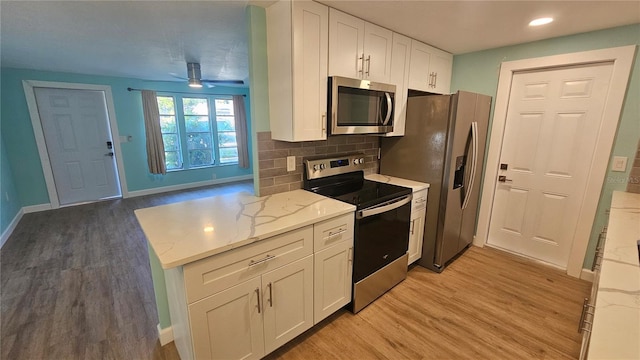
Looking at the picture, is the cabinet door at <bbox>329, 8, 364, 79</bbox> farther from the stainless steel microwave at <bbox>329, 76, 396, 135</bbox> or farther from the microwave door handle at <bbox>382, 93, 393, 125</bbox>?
the microwave door handle at <bbox>382, 93, 393, 125</bbox>

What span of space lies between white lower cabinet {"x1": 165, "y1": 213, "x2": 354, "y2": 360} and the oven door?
78 mm

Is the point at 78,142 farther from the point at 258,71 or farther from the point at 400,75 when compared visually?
the point at 400,75

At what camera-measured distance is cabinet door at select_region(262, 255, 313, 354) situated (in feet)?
5.13

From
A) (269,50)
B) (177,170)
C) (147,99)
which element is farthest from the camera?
(177,170)

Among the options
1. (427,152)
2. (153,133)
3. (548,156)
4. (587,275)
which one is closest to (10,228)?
(153,133)

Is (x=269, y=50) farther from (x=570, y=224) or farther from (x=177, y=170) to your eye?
(x=177, y=170)

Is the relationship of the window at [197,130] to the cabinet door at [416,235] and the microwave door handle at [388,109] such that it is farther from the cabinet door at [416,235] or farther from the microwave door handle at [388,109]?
the cabinet door at [416,235]

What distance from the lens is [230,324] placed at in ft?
4.62

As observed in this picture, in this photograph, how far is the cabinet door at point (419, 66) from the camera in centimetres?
262

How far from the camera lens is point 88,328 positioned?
199cm

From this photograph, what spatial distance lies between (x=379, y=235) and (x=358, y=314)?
0.65 m

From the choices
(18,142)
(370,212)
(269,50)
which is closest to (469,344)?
(370,212)

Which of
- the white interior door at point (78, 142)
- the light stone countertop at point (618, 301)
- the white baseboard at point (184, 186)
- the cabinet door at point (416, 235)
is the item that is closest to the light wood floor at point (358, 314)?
the cabinet door at point (416, 235)

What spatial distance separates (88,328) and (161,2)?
242 centimetres
